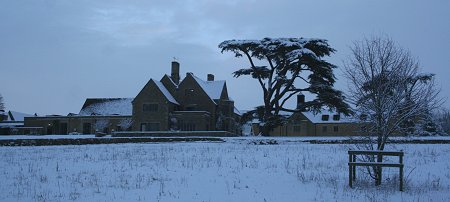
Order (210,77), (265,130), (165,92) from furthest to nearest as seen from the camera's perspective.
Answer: (210,77)
(165,92)
(265,130)

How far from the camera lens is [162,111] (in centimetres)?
5634

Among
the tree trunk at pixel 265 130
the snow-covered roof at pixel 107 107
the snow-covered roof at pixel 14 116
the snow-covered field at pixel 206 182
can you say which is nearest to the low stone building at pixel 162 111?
the snow-covered roof at pixel 107 107

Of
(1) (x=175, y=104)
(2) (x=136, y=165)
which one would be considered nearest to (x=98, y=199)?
(2) (x=136, y=165)

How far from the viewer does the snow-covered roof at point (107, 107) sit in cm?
6581

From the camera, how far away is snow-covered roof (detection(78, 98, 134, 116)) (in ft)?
216

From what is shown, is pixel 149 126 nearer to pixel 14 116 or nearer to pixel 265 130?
pixel 265 130

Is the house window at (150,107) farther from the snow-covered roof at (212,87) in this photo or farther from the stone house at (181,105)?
the snow-covered roof at (212,87)

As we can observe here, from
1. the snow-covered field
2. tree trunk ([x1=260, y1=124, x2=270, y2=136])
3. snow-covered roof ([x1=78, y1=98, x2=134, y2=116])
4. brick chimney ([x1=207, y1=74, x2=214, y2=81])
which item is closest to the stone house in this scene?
brick chimney ([x1=207, y1=74, x2=214, y2=81])

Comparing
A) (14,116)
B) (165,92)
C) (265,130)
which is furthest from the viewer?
(14,116)

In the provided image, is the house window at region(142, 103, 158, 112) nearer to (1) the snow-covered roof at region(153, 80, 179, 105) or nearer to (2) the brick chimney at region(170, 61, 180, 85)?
(1) the snow-covered roof at region(153, 80, 179, 105)

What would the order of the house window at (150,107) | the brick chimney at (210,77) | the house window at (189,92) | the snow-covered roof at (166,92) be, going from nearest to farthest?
the house window at (150,107), the snow-covered roof at (166,92), the house window at (189,92), the brick chimney at (210,77)

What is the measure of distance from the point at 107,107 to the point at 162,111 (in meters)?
14.7

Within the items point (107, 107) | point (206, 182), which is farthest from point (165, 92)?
point (206, 182)

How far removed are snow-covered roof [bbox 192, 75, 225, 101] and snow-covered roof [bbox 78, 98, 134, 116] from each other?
1190cm
